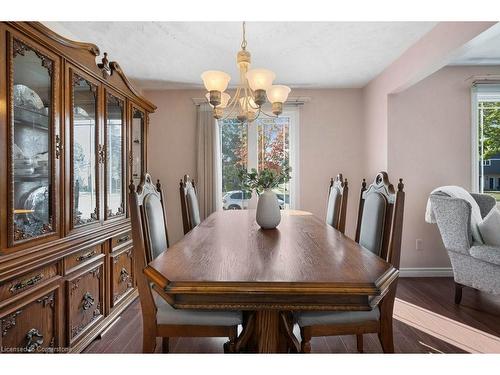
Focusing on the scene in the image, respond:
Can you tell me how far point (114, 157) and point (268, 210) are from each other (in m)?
1.46

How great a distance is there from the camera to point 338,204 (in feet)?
8.31

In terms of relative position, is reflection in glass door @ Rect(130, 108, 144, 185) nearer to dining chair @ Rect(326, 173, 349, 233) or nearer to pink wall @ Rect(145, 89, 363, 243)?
pink wall @ Rect(145, 89, 363, 243)

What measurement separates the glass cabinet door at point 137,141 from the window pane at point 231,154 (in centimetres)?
126

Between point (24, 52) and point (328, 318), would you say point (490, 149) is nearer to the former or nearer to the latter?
Answer: point (328, 318)

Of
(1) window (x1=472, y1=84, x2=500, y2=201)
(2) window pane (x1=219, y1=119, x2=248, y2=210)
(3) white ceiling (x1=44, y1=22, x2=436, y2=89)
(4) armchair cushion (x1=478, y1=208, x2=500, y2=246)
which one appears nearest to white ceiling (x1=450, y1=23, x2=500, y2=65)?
(1) window (x1=472, y1=84, x2=500, y2=201)


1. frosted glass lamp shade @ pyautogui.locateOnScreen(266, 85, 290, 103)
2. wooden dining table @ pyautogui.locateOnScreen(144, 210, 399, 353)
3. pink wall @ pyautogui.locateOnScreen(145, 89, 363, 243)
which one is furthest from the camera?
pink wall @ pyautogui.locateOnScreen(145, 89, 363, 243)

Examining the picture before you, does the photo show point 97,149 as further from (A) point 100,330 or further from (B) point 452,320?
(B) point 452,320

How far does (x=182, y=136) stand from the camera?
4.12 metres

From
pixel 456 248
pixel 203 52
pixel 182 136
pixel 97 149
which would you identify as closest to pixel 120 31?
pixel 203 52

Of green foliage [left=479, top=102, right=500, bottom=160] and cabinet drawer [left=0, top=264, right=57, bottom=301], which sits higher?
green foliage [left=479, top=102, right=500, bottom=160]

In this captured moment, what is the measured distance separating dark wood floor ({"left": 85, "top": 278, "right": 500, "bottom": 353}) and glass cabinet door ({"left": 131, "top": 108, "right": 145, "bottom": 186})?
1.28 metres

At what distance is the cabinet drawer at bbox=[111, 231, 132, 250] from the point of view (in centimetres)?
248

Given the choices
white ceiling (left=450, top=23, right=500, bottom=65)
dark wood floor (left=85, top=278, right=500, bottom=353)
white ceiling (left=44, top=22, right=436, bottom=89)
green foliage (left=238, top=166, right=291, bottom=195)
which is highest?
white ceiling (left=450, top=23, right=500, bottom=65)
